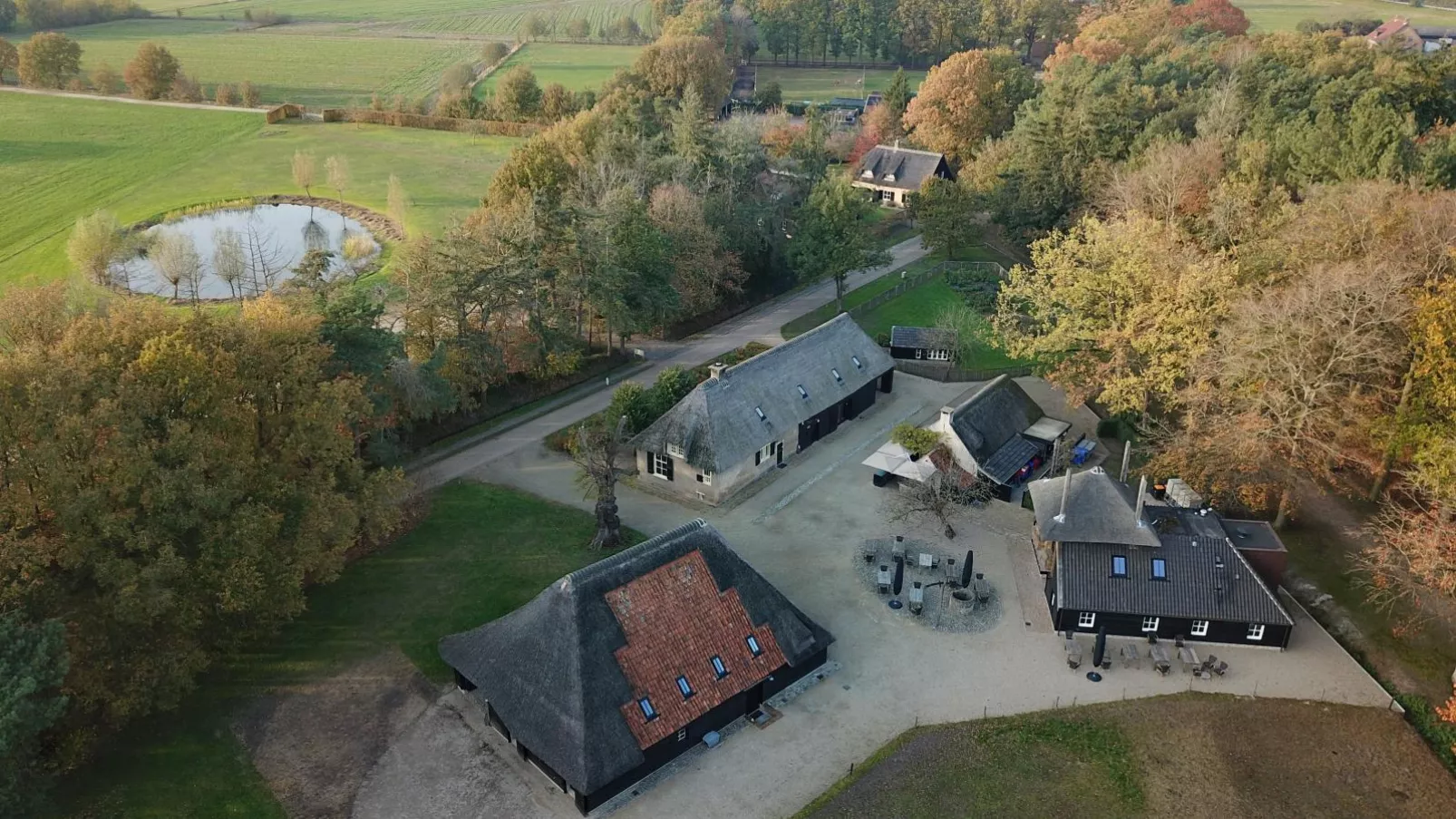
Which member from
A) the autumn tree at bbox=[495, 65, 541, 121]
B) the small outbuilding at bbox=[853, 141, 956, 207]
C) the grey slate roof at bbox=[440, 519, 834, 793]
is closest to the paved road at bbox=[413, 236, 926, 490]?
the small outbuilding at bbox=[853, 141, 956, 207]

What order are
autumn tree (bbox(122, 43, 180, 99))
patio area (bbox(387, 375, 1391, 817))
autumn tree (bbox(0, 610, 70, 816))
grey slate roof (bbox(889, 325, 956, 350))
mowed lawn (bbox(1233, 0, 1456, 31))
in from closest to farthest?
autumn tree (bbox(0, 610, 70, 816)), patio area (bbox(387, 375, 1391, 817)), grey slate roof (bbox(889, 325, 956, 350)), autumn tree (bbox(122, 43, 180, 99)), mowed lawn (bbox(1233, 0, 1456, 31))

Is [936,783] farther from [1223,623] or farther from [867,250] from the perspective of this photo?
[867,250]

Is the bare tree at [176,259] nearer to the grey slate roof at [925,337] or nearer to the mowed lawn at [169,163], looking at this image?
the mowed lawn at [169,163]

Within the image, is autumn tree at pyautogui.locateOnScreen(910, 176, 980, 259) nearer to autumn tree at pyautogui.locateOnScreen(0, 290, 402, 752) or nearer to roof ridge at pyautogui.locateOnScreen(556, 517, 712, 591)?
roof ridge at pyautogui.locateOnScreen(556, 517, 712, 591)

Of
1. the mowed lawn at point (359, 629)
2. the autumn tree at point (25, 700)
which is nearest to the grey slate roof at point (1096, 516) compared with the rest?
the mowed lawn at point (359, 629)

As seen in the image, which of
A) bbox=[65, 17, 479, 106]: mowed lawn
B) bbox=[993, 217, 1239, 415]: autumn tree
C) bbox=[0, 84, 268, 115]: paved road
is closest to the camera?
bbox=[993, 217, 1239, 415]: autumn tree

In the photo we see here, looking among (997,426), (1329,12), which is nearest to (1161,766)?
(997,426)

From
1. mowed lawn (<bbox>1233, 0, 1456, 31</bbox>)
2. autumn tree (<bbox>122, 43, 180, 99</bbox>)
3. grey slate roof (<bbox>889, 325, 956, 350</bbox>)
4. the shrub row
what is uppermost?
mowed lawn (<bbox>1233, 0, 1456, 31</bbox>)
